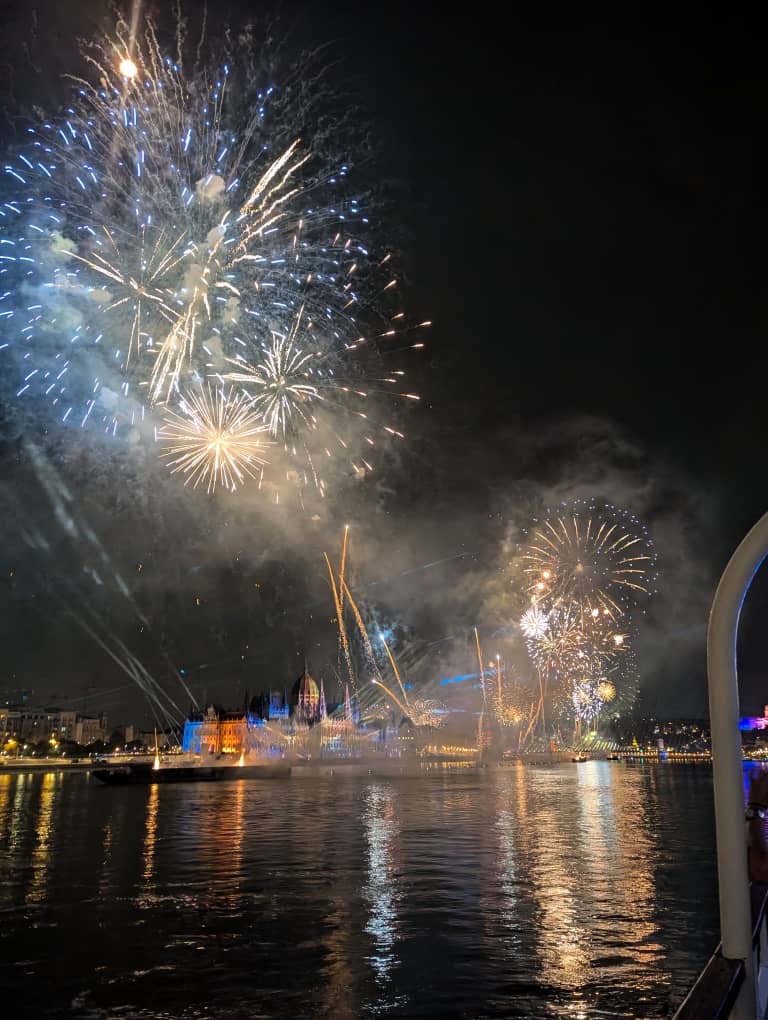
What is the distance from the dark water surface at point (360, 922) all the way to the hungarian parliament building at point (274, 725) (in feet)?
425

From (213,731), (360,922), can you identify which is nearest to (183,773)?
(213,731)

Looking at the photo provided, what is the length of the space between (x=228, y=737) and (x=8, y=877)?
492ft

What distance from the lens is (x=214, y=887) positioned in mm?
16781

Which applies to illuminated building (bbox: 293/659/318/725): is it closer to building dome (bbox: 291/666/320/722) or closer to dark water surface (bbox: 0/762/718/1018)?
building dome (bbox: 291/666/320/722)

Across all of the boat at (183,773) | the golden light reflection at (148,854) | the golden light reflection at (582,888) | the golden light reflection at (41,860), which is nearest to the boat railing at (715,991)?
the golden light reflection at (582,888)

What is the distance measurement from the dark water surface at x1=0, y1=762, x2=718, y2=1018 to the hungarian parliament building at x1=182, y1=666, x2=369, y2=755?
130m

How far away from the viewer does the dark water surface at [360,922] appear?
31.4 feet

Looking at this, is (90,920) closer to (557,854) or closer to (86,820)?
(557,854)

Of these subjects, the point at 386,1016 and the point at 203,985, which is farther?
the point at 203,985

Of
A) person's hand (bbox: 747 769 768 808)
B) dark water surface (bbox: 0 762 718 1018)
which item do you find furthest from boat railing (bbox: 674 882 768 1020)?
dark water surface (bbox: 0 762 718 1018)

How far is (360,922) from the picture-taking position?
13352 mm

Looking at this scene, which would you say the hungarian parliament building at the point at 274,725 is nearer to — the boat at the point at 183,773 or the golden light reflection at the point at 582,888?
the boat at the point at 183,773

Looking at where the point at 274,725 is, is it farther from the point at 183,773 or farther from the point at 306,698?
the point at 183,773

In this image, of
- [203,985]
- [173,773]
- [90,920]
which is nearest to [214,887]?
[90,920]
